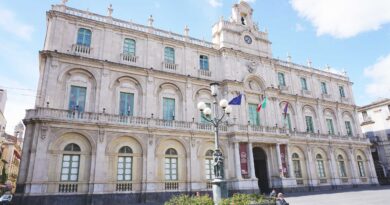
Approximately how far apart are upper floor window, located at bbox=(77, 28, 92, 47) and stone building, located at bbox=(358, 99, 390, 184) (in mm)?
→ 41874

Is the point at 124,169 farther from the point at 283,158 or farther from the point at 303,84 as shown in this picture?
the point at 303,84

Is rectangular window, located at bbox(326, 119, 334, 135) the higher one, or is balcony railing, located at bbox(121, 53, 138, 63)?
balcony railing, located at bbox(121, 53, 138, 63)

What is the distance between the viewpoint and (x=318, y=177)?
29375mm

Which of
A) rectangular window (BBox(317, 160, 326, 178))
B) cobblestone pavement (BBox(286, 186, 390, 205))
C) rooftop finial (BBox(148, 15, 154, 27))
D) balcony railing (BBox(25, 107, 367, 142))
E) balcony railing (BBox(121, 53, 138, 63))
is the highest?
rooftop finial (BBox(148, 15, 154, 27))

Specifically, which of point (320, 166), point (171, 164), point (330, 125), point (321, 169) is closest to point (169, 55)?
point (171, 164)

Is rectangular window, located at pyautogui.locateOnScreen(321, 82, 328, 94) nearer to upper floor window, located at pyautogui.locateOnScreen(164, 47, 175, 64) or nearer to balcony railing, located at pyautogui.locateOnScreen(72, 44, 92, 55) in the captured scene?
upper floor window, located at pyautogui.locateOnScreen(164, 47, 175, 64)

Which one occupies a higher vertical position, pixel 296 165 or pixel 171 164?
pixel 171 164

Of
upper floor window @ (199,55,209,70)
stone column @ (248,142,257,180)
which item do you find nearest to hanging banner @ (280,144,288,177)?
stone column @ (248,142,257,180)

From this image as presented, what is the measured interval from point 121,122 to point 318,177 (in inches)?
886

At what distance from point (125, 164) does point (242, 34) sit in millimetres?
18860

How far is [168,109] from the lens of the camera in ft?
78.9

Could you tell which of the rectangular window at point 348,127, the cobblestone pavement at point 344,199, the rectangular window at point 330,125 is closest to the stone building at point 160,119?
the rectangular window at point 330,125

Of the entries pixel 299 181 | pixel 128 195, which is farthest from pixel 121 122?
pixel 299 181

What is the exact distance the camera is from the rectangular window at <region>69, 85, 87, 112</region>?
2036cm
